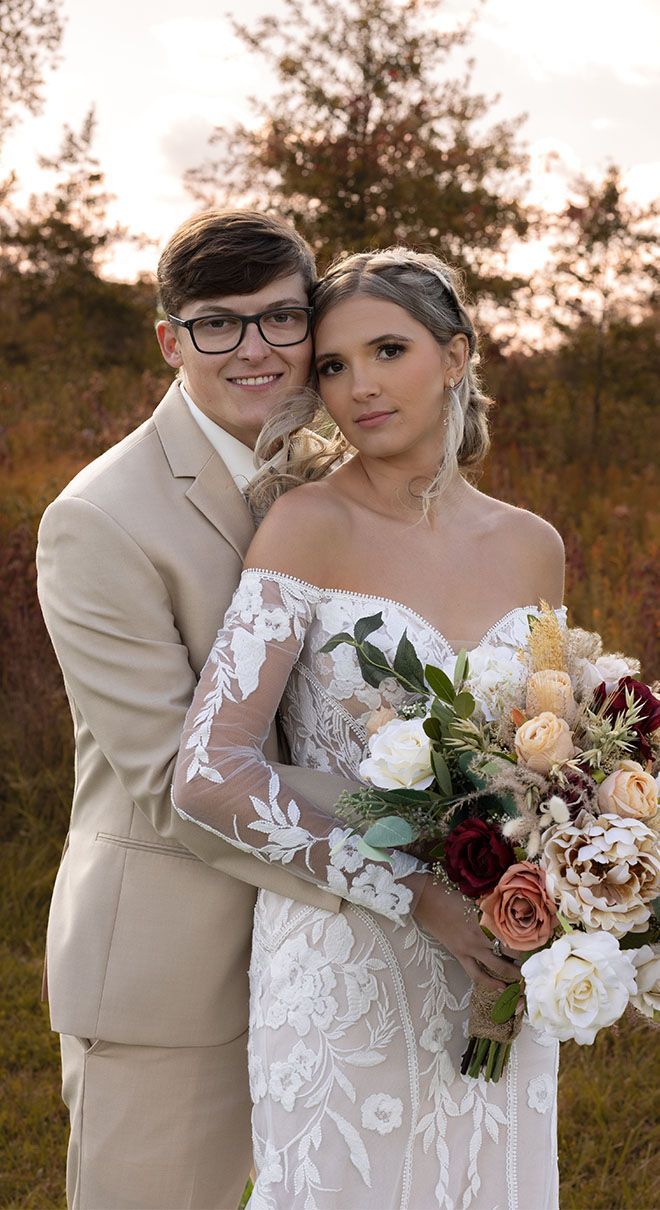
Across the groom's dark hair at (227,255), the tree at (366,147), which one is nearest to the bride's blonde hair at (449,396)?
the groom's dark hair at (227,255)

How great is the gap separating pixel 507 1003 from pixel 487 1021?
125mm

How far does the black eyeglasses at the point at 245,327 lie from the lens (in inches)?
119

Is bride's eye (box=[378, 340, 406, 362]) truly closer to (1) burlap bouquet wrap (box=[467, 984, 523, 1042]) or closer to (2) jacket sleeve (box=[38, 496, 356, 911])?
(2) jacket sleeve (box=[38, 496, 356, 911])

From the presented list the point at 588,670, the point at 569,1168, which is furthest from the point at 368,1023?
the point at 569,1168

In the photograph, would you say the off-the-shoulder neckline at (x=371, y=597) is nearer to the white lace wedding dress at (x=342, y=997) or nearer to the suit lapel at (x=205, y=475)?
the white lace wedding dress at (x=342, y=997)

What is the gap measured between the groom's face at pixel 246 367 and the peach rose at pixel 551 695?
1127 millimetres

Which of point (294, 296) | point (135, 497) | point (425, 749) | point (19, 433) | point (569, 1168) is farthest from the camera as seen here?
point (19, 433)

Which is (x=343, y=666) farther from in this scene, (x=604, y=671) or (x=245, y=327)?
(x=245, y=327)

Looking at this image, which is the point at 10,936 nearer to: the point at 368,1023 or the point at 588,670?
the point at 368,1023

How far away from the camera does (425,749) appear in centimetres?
227

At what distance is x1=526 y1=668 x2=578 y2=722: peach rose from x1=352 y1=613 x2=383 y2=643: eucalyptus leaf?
0.39m

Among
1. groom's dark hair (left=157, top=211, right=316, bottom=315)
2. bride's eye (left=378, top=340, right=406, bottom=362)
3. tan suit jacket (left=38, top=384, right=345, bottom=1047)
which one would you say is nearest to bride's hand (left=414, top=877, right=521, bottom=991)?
tan suit jacket (left=38, top=384, right=345, bottom=1047)

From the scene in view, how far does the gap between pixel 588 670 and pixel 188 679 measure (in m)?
0.87

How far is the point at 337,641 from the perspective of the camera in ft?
8.28
